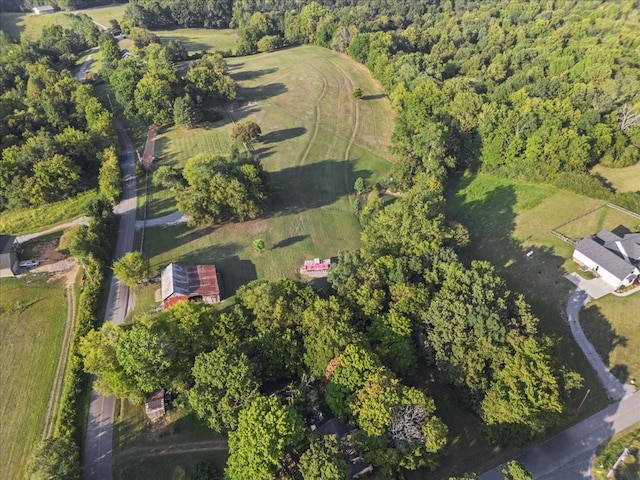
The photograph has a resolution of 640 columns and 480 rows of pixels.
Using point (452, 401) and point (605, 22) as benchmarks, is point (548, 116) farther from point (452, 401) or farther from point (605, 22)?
point (605, 22)

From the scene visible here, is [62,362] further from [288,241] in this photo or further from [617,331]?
[617,331]

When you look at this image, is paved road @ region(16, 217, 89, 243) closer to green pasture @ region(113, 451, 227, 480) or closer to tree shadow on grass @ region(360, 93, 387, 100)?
green pasture @ region(113, 451, 227, 480)

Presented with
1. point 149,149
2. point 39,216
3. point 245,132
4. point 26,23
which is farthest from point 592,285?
point 26,23

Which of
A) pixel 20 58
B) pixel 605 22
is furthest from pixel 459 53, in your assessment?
pixel 20 58

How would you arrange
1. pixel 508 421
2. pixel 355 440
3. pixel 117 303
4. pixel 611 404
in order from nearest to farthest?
pixel 355 440
pixel 508 421
pixel 611 404
pixel 117 303

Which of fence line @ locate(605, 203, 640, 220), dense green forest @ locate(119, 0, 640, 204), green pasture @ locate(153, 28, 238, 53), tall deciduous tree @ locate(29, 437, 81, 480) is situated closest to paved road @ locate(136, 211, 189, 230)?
tall deciduous tree @ locate(29, 437, 81, 480)

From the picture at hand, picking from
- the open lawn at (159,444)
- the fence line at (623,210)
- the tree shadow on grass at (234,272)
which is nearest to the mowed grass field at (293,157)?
the tree shadow on grass at (234,272)
